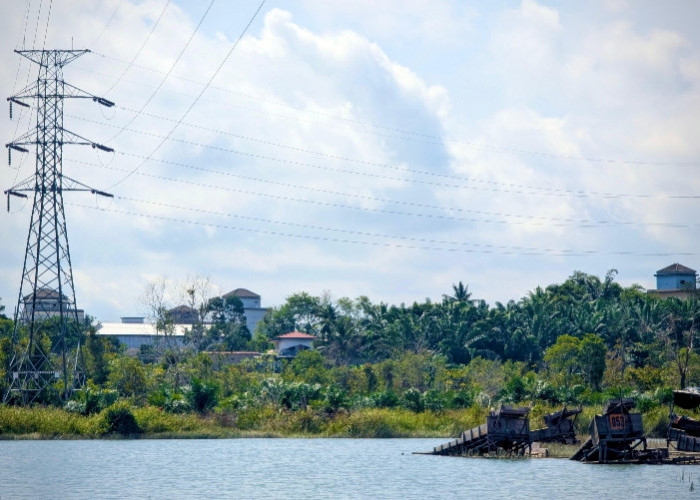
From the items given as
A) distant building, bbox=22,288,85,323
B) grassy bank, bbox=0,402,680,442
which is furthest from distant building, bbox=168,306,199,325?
grassy bank, bbox=0,402,680,442

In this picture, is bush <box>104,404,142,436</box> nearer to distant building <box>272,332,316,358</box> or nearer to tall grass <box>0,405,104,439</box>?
tall grass <box>0,405,104,439</box>

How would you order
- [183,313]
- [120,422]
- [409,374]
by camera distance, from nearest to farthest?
[120,422]
[409,374]
[183,313]

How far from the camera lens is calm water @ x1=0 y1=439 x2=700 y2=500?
43.4 meters

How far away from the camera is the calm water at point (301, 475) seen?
43.4 m

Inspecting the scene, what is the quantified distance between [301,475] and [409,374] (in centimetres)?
5299

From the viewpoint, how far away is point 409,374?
102938 mm

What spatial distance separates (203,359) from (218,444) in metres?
28.1

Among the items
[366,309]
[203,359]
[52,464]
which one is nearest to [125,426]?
[52,464]

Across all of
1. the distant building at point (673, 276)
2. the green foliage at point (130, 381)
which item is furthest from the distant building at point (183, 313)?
the distant building at point (673, 276)

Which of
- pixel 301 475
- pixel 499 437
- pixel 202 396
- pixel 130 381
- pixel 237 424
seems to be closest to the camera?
pixel 301 475

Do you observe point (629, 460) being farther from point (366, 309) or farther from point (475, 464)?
point (366, 309)

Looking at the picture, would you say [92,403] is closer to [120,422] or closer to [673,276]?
[120,422]

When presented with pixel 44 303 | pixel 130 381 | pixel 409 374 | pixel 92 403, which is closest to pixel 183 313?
pixel 44 303

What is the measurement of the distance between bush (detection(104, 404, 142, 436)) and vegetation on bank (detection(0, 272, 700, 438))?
0.09 meters
